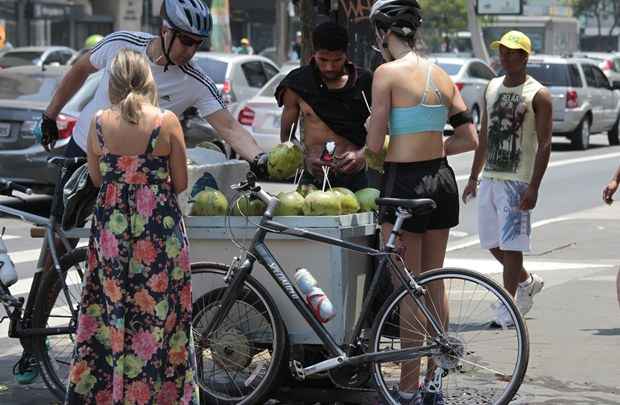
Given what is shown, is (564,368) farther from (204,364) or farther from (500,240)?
(204,364)

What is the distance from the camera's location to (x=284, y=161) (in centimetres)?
635

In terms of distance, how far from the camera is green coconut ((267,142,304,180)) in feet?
20.8

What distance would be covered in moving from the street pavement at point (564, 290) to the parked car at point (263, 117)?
2.89m

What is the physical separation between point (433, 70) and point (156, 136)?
1.46 meters

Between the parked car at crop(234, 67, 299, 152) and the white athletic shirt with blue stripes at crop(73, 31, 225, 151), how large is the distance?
11717 mm

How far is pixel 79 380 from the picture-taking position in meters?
5.62

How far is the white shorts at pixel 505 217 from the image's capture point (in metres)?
8.05

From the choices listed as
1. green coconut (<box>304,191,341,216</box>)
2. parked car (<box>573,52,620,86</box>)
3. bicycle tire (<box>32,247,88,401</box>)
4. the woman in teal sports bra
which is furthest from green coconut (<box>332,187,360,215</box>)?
parked car (<box>573,52,620,86</box>)

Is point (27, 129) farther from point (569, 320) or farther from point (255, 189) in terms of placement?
point (255, 189)

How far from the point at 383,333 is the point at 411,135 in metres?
0.94

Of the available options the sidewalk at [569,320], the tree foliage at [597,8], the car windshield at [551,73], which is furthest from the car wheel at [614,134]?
the tree foliage at [597,8]

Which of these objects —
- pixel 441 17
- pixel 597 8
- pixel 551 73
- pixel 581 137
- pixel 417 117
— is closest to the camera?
pixel 417 117

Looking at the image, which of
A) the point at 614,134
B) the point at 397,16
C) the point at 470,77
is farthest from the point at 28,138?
the point at 614,134

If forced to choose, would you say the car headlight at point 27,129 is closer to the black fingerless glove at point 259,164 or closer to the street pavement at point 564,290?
the street pavement at point 564,290
